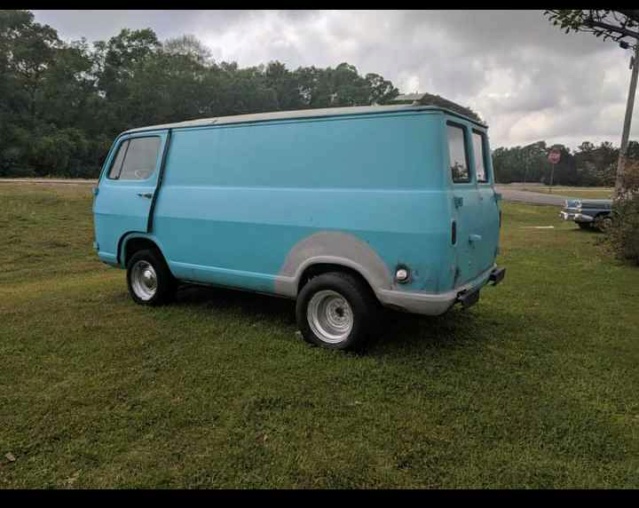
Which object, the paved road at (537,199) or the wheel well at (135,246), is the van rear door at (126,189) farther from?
the paved road at (537,199)

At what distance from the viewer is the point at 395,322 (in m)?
5.35

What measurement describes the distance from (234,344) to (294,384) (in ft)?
3.52

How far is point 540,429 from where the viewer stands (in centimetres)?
320

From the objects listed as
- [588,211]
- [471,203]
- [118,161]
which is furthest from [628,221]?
[118,161]

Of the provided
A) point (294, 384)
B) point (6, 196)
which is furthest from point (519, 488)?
point (6, 196)

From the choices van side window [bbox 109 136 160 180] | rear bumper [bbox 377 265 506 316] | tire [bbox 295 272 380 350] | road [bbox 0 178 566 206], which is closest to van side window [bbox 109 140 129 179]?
van side window [bbox 109 136 160 180]

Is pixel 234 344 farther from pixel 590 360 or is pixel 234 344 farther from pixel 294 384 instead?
pixel 590 360

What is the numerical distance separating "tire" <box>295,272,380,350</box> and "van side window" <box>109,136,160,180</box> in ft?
8.52

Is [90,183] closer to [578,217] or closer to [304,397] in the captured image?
[578,217]

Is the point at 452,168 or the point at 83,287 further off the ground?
the point at 452,168

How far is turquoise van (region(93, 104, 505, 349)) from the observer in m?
3.87

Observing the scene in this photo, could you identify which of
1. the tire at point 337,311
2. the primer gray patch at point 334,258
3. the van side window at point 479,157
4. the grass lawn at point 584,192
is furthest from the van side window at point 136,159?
the grass lawn at point 584,192

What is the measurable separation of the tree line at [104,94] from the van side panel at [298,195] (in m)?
39.9
